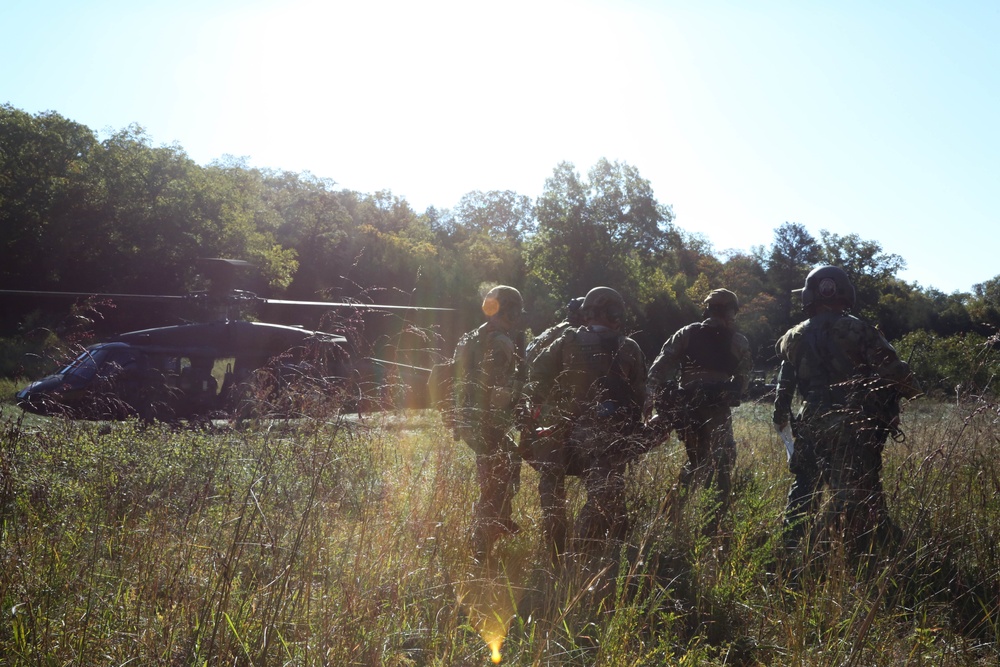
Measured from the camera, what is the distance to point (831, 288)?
17.8ft

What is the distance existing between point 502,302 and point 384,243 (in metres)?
41.9

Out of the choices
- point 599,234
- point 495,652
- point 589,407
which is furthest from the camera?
point 599,234

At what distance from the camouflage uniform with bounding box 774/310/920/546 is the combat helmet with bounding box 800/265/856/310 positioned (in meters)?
0.09

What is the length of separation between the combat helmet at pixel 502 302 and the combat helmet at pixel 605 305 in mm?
556

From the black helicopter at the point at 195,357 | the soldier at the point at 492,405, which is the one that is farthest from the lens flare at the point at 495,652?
the black helicopter at the point at 195,357

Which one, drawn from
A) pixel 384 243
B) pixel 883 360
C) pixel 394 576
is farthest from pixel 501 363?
pixel 384 243

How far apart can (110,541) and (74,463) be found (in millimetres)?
1078

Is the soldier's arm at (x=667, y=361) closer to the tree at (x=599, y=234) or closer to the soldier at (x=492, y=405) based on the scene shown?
the soldier at (x=492, y=405)

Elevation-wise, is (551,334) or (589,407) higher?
(551,334)

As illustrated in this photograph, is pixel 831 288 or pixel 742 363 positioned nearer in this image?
pixel 831 288

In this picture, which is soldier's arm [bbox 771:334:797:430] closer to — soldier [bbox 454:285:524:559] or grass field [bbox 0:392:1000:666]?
grass field [bbox 0:392:1000:666]

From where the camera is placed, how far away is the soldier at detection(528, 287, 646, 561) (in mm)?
4199

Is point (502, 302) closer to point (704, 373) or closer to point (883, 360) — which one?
point (704, 373)

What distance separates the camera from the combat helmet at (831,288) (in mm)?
5414
